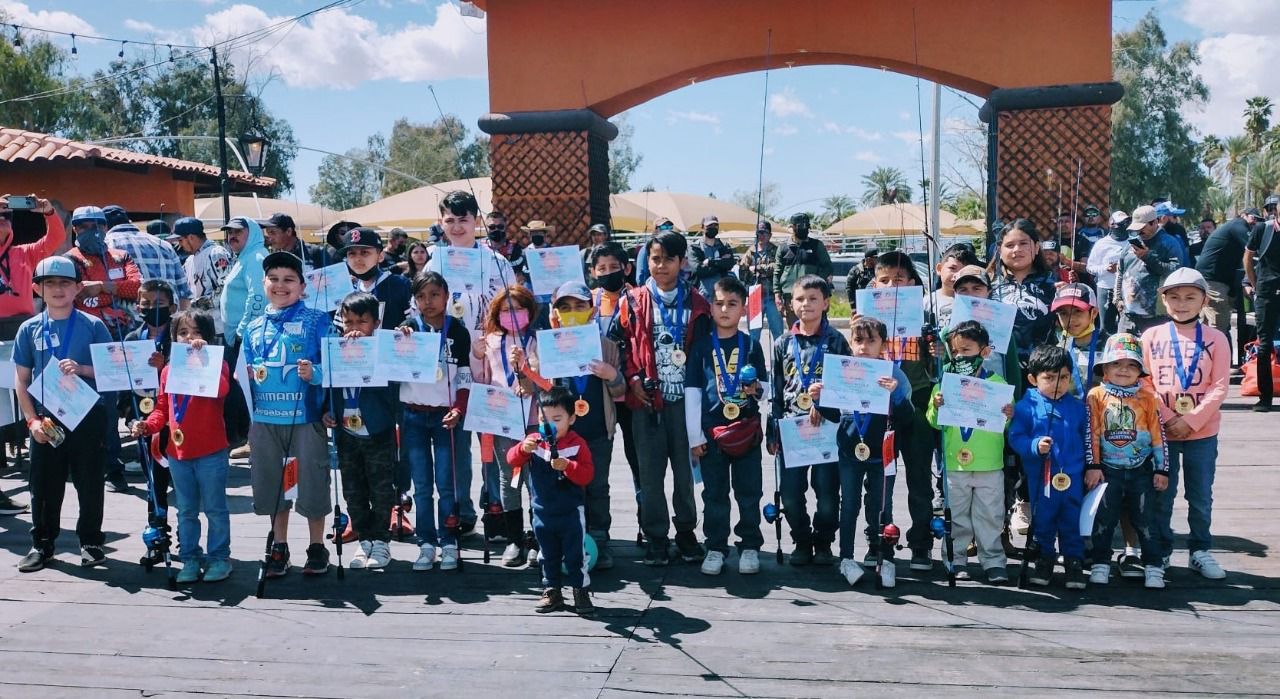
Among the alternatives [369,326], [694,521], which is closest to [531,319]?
[369,326]

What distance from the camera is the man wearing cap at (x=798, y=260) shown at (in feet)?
37.9

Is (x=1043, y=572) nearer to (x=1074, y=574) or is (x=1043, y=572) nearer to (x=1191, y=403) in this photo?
(x=1074, y=574)

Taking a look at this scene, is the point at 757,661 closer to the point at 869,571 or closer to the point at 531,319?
the point at 869,571

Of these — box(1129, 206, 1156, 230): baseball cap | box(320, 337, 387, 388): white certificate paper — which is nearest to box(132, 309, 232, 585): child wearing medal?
box(320, 337, 387, 388): white certificate paper

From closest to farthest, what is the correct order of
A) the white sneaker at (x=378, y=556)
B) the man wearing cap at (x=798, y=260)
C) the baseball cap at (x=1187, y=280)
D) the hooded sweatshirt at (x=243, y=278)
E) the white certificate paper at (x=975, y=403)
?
the white certificate paper at (x=975, y=403) → the baseball cap at (x=1187, y=280) → the white sneaker at (x=378, y=556) → the hooded sweatshirt at (x=243, y=278) → the man wearing cap at (x=798, y=260)

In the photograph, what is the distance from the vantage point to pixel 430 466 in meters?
5.66

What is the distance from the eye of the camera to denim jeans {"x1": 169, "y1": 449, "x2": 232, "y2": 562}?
5.36 meters

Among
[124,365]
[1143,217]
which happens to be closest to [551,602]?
[124,365]

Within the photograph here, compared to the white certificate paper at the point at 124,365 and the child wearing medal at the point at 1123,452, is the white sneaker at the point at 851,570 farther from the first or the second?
the white certificate paper at the point at 124,365

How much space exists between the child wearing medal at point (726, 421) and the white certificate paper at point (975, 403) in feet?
2.98

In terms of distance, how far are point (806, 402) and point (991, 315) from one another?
97cm

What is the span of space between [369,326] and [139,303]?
314cm

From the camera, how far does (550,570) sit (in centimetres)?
484

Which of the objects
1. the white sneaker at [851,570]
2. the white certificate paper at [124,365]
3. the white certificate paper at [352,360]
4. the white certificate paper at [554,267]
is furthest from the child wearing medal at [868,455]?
the white certificate paper at [124,365]
